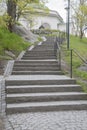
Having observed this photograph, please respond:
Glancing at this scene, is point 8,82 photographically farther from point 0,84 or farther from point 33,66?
point 33,66

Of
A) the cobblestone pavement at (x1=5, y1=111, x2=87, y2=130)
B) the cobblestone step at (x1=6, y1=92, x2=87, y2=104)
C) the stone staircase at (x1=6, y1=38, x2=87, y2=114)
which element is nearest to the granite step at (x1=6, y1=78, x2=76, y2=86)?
the stone staircase at (x1=6, y1=38, x2=87, y2=114)

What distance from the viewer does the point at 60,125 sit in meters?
8.02

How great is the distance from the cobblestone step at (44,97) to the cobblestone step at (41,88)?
301 millimetres

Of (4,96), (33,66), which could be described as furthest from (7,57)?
(4,96)

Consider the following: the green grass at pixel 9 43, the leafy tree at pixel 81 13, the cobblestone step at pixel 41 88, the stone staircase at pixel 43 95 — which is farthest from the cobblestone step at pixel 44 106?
the leafy tree at pixel 81 13

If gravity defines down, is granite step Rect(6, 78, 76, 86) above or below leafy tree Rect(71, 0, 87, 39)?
below

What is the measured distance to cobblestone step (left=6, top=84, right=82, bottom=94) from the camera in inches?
426

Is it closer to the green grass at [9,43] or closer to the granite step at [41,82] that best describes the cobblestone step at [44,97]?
the granite step at [41,82]

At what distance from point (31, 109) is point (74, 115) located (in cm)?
127

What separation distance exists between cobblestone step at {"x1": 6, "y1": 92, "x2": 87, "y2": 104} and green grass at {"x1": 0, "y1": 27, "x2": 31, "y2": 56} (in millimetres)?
6731

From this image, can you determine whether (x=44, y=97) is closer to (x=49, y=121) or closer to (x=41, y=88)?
(x=41, y=88)

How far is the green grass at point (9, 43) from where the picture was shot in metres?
17.8

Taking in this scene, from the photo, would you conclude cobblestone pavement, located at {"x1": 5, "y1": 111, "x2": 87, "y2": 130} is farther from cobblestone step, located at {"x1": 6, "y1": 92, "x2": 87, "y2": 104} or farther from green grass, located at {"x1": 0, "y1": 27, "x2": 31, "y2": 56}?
green grass, located at {"x1": 0, "y1": 27, "x2": 31, "y2": 56}

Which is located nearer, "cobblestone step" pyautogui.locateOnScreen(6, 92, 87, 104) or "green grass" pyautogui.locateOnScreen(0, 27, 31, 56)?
"cobblestone step" pyautogui.locateOnScreen(6, 92, 87, 104)
